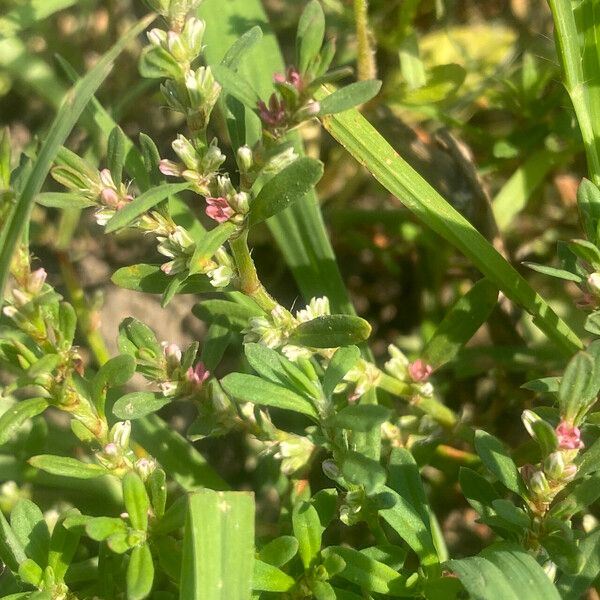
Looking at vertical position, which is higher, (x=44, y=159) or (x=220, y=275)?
(x=44, y=159)

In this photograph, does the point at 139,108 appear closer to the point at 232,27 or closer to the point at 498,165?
the point at 232,27

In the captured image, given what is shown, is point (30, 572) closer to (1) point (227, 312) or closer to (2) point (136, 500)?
(2) point (136, 500)

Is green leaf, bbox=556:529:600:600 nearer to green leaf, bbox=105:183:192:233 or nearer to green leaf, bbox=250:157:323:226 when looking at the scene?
green leaf, bbox=250:157:323:226

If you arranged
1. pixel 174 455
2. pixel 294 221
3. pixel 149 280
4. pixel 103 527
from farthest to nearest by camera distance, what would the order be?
pixel 294 221 → pixel 174 455 → pixel 149 280 → pixel 103 527

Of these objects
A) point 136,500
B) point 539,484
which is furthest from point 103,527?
point 539,484

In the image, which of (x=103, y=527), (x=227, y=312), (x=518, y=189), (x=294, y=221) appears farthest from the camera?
(x=518, y=189)

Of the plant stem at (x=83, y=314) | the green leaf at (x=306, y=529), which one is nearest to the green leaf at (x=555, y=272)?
the green leaf at (x=306, y=529)

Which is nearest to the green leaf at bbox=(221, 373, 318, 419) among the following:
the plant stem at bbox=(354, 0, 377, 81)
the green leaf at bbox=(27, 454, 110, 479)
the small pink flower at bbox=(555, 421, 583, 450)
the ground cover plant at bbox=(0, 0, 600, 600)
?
the ground cover plant at bbox=(0, 0, 600, 600)
